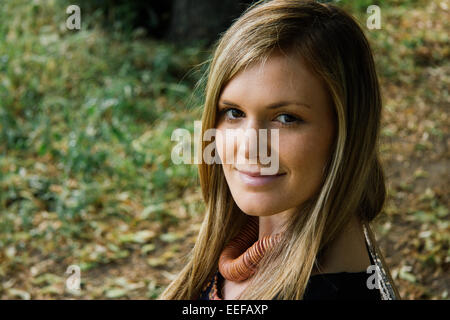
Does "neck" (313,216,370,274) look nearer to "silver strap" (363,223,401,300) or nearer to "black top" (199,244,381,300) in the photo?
"black top" (199,244,381,300)

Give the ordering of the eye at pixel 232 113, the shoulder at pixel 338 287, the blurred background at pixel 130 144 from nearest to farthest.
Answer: the shoulder at pixel 338 287 < the eye at pixel 232 113 < the blurred background at pixel 130 144

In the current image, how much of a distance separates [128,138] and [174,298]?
2440 millimetres

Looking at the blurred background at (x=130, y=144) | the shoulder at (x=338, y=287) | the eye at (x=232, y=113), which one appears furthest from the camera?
the blurred background at (x=130, y=144)

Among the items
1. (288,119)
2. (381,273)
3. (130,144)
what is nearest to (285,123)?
(288,119)

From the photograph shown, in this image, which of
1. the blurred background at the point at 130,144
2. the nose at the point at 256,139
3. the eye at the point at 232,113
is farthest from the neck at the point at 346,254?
the blurred background at the point at 130,144

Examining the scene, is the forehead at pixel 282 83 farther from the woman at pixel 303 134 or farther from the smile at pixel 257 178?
the smile at pixel 257 178

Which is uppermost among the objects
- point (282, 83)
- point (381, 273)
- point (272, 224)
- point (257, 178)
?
point (282, 83)

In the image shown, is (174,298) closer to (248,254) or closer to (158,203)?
(248,254)

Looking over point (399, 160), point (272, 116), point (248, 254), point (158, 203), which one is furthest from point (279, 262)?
point (399, 160)

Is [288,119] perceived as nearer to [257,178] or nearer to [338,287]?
[257,178]

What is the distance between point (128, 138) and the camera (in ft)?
13.9

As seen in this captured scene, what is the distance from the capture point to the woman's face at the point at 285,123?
145cm

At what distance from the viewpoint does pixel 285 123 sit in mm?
1465

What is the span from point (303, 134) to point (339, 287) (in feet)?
1.32
